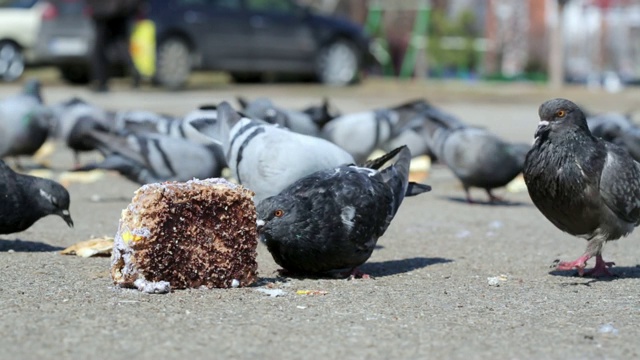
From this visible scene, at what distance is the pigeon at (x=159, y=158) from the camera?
25.4ft

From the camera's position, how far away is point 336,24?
2031cm

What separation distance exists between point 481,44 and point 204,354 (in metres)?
30.2

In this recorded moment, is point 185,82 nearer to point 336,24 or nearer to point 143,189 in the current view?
point 336,24

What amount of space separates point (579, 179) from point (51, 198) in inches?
107

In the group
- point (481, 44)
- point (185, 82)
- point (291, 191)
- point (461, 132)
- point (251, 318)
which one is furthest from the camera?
point (481, 44)

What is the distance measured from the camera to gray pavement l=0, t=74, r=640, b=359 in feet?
12.1

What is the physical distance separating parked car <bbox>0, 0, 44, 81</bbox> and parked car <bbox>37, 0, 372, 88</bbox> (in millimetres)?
779

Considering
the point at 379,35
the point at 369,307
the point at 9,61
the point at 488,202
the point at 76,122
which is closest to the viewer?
the point at 369,307

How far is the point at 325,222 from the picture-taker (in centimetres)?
496

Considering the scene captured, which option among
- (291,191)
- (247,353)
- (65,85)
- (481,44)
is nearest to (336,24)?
(65,85)

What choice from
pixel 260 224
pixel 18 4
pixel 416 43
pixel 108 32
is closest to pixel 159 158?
pixel 260 224

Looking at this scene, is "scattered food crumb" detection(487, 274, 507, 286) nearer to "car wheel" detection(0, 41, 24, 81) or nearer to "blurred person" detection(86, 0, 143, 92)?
"blurred person" detection(86, 0, 143, 92)

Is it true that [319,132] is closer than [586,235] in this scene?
No

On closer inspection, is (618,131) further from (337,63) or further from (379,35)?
(379,35)
